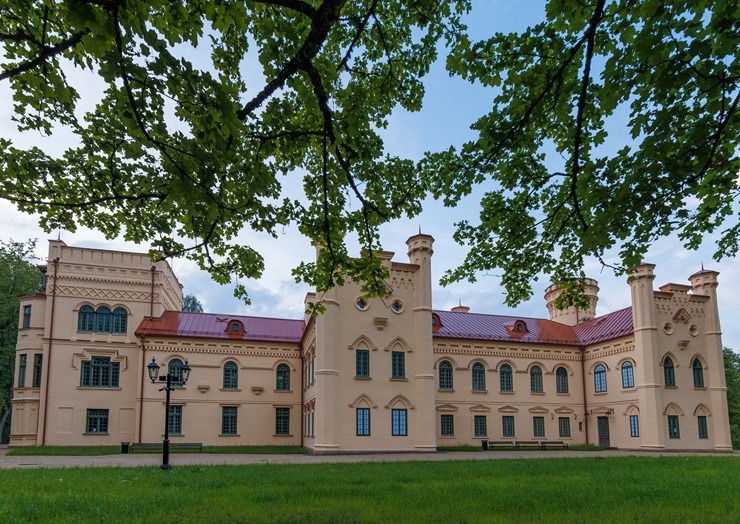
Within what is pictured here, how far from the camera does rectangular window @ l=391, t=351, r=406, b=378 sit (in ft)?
84.6

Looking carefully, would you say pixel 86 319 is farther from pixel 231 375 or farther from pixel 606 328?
pixel 606 328

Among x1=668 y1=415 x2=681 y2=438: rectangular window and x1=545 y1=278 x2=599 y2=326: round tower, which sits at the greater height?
x1=545 y1=278 x2=599 y2=326: round tower

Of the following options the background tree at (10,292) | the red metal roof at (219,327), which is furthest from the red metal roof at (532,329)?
the background tree at (10,292)

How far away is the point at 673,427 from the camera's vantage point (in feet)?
92.7

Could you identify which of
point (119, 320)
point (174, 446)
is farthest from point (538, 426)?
point (119, 320)

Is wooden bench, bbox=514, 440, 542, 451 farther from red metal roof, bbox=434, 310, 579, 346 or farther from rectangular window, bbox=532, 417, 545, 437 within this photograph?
red metal roof, bbox=434, 310, 579, 346

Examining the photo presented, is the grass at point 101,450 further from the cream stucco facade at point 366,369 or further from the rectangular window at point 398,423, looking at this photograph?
the rectangular window at point 398,423

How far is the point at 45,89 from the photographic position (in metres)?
5.55

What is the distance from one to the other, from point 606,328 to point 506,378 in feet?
22.4

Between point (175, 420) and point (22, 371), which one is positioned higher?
point (22, 371)

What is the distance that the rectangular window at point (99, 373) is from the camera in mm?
27797

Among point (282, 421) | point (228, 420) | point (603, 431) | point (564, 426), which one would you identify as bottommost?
point (603, 431)

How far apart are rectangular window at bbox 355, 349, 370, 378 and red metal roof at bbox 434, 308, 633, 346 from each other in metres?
5.51

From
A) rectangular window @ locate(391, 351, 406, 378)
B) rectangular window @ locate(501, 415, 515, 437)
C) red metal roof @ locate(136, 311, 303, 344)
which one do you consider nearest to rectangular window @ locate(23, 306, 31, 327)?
red metal roof @ locate(136, 311, 303, 344)
